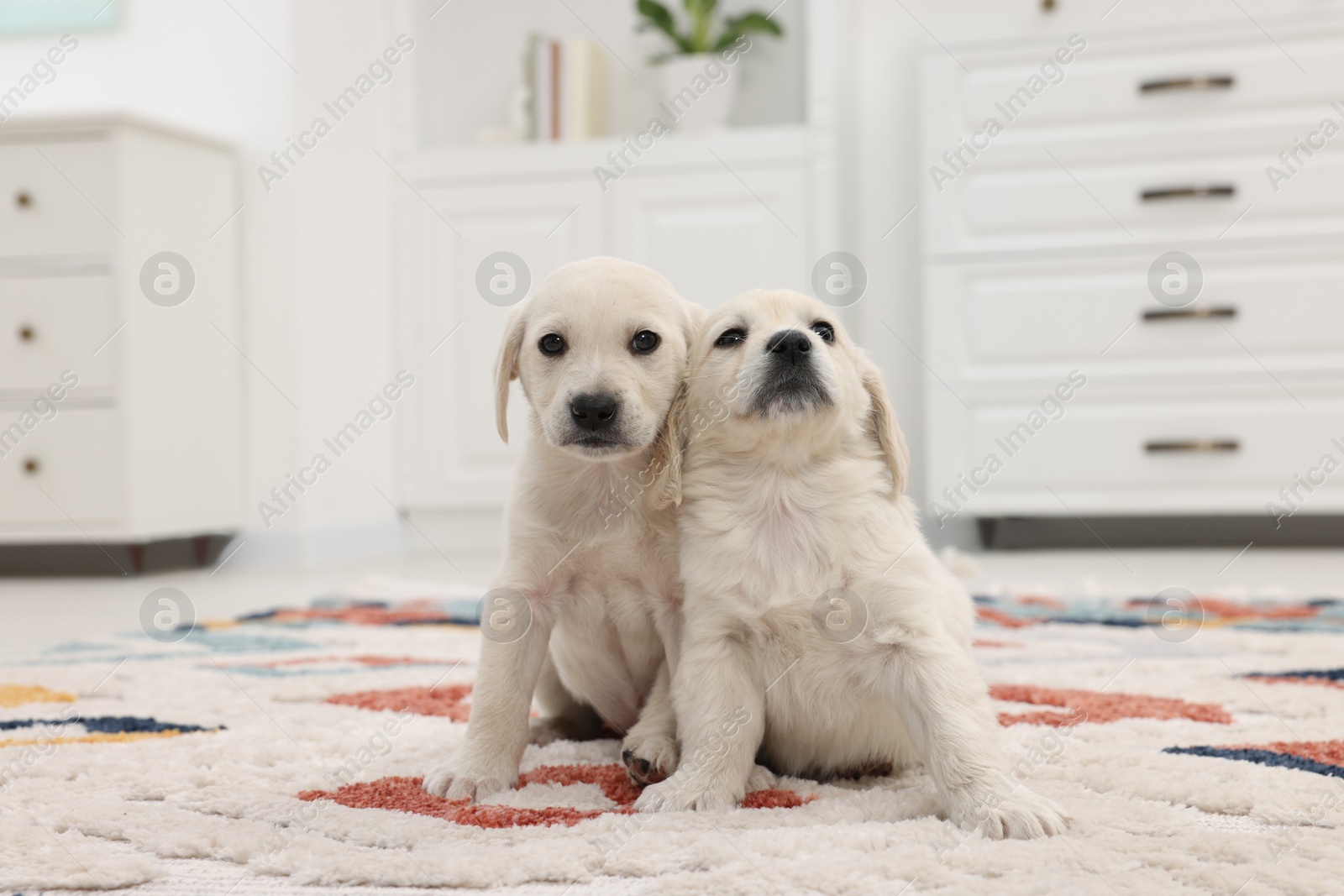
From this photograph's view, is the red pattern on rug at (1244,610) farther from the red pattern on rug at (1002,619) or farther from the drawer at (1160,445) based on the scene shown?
the drawer at (1160,445)

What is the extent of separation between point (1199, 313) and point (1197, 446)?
475 millimetres

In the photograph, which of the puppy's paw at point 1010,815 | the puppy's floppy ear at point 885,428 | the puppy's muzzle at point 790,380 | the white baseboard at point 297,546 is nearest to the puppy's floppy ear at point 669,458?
the puppy's muzzle at point 790,380

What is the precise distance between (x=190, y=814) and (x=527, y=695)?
415 mm

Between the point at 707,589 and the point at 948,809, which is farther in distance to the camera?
the point at 707,589

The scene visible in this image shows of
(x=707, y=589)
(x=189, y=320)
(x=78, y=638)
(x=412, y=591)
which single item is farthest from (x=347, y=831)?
(x=189, y=320)

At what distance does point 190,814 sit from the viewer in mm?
1252

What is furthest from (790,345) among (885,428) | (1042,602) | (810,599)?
(1042,602)

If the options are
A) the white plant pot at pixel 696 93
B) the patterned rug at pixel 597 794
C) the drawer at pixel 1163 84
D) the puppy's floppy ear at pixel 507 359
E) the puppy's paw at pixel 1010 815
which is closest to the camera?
the patterned rug at pixel 597 794

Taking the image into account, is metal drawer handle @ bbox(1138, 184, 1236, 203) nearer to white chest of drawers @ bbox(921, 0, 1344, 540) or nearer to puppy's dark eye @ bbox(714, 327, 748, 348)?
white chest of drawers @ bbox(921, 0, 1344, 540)

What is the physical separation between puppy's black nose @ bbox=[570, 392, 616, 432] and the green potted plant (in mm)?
3444

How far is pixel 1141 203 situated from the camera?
13.2 ft

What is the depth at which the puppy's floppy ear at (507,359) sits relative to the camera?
1653 mm

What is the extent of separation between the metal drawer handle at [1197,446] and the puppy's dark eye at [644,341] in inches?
119

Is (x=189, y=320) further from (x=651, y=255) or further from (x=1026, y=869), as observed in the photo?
(x=1026, y=869)
